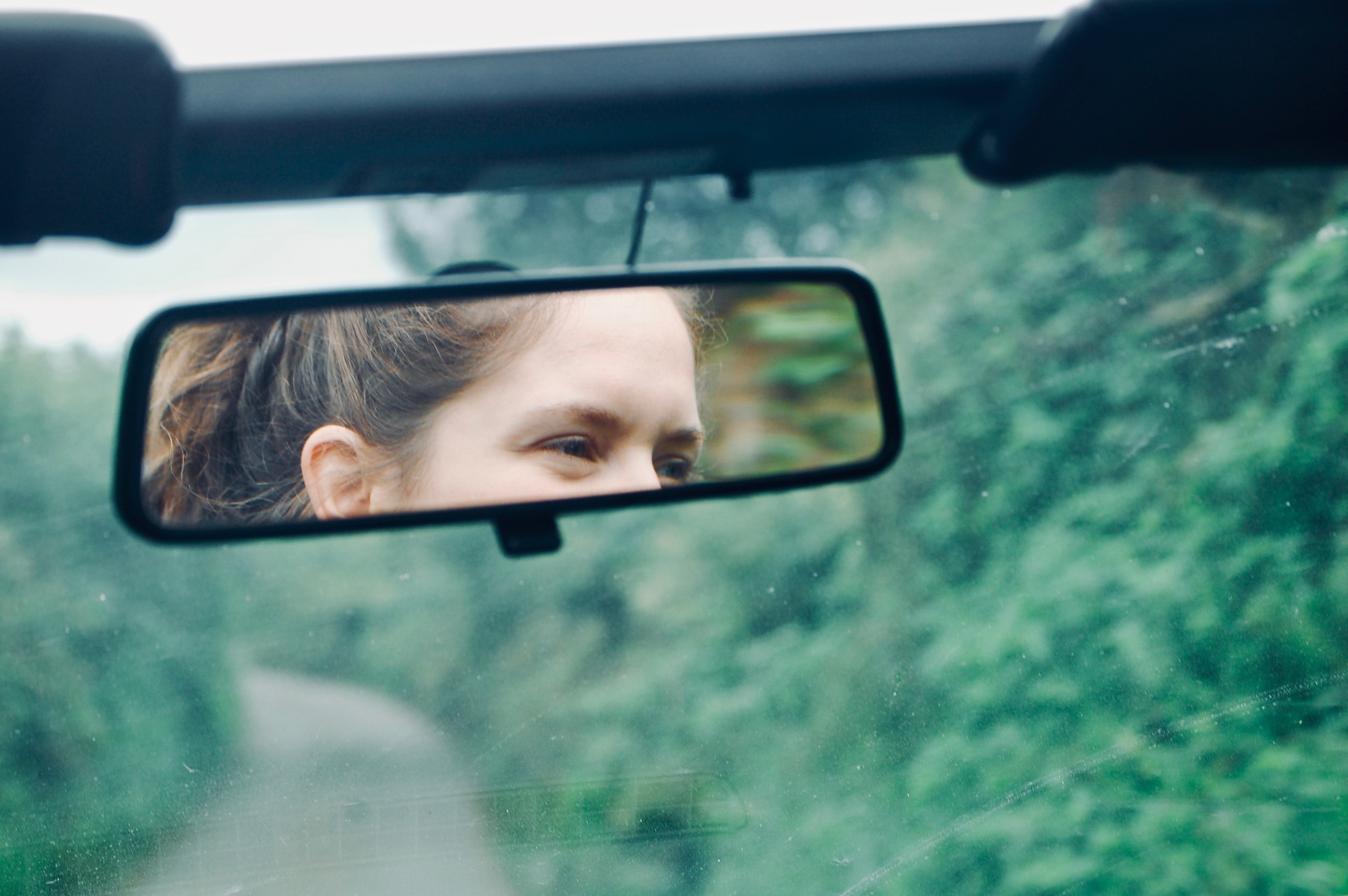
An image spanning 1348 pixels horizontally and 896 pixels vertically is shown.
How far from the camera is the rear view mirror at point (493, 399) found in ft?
6.72

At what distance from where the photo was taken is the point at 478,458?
82.5 inches

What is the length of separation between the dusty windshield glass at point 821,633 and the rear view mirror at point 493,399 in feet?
1.00

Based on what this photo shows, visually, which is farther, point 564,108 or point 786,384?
point 786,384

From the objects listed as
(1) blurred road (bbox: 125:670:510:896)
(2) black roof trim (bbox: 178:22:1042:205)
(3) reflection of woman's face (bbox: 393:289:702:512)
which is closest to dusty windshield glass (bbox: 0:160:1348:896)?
(1) blurred road (bbox: 125:670:510:896)

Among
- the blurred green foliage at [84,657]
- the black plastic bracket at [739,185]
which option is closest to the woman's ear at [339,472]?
the blurred green foliage at [84,657]

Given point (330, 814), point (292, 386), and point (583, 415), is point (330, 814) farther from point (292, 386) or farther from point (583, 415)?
point (583, 415)

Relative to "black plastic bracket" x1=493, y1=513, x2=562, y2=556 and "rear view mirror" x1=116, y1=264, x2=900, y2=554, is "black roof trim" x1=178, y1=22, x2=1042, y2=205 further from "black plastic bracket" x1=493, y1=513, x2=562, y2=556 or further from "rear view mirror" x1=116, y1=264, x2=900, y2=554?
"black plastic bracket" x1=493, y1=513, x2=562, y2=556

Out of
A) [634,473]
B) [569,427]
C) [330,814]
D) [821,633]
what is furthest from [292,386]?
[821,633]

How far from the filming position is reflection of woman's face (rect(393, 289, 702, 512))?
2.09m

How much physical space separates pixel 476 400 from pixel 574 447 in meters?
0.22

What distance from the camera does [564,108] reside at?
1961mm

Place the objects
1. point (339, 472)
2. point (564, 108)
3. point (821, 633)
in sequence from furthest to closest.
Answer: point (821, 633)
point (339, 472)
point (564, 108)

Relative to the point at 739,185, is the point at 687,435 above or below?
below

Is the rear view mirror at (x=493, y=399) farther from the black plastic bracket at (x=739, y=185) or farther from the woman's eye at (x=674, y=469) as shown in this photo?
the black plastic bracket at (x=739, y=185)
